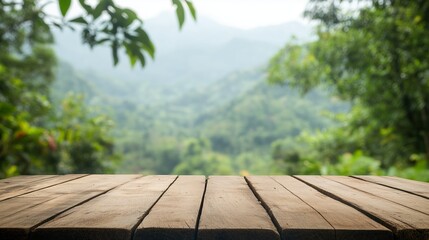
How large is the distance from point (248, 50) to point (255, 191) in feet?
348

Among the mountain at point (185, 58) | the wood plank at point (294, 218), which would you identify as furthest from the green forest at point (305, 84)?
the mountain at point (185, 58)

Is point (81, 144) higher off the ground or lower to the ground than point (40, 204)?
lower

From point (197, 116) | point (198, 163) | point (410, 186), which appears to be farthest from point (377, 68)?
point (197, 116)

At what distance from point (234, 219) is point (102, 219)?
29cm

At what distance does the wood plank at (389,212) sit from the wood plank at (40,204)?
76 centimetres

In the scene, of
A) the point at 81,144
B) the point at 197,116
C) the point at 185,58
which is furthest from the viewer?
the point at 185,58

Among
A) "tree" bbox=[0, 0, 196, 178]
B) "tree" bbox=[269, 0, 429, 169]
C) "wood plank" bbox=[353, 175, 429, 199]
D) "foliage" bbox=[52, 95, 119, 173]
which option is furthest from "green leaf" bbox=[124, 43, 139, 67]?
"foliage" bbox=[52, 95, 119, 173]

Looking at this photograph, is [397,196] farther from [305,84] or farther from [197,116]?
[197,116]

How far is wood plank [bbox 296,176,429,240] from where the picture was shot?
717mm

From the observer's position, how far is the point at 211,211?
85cm

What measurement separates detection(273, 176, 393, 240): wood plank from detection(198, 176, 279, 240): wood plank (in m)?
0.14

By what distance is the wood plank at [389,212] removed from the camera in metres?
0.72

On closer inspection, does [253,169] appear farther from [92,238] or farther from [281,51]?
[92,238]

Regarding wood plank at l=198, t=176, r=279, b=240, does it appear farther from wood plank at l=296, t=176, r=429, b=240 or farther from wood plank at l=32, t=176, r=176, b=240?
wood plank at l=296, t=176, r=429, b=240
